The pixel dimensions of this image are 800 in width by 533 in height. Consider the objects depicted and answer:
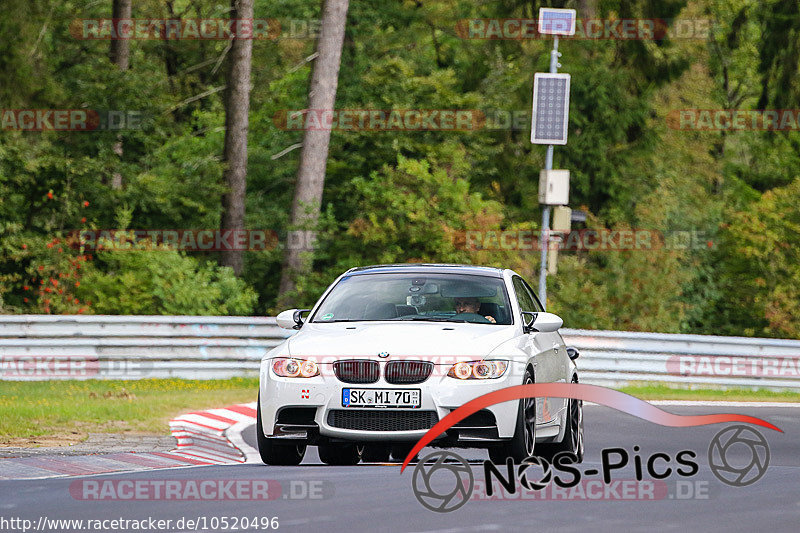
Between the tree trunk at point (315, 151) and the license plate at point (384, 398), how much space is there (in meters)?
24.9

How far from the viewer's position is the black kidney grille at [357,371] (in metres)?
9.59

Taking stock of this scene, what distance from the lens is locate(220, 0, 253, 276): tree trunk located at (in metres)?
35.3

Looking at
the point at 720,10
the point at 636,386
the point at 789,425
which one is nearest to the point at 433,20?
the point at 720,10

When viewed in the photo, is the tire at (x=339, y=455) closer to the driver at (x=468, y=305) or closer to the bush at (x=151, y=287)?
the driver at (x=468, y=305)

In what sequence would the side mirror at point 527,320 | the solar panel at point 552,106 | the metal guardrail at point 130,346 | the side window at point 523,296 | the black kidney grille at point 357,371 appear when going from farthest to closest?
the solar panel at point 552,106 → the metal guardrail at point 130,346 → the side window at point 523,296 → the side mirror at point 527,320 → the black kidney grille at point 357,371

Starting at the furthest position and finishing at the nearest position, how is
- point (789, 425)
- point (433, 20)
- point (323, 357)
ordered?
point (433, 20)
point (789, 425)
point (323, 357)

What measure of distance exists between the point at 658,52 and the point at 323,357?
35352 mm

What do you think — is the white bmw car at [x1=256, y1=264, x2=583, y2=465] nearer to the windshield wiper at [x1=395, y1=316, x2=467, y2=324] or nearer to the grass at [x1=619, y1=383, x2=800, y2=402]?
the windshield wiper at [x1=395, y1=316, x2=467, y2=324]

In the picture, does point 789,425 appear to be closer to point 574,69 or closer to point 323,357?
point 323,357

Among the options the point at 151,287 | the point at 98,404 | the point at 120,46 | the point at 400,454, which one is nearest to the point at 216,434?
the point at 98,404

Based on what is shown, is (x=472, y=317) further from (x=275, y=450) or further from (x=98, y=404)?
(x=98, y=404)

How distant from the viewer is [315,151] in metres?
34.9

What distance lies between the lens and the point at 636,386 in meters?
25.6

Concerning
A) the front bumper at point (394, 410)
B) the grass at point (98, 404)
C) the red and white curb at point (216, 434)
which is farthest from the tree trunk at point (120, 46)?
the front bumper at point (394, 410)
